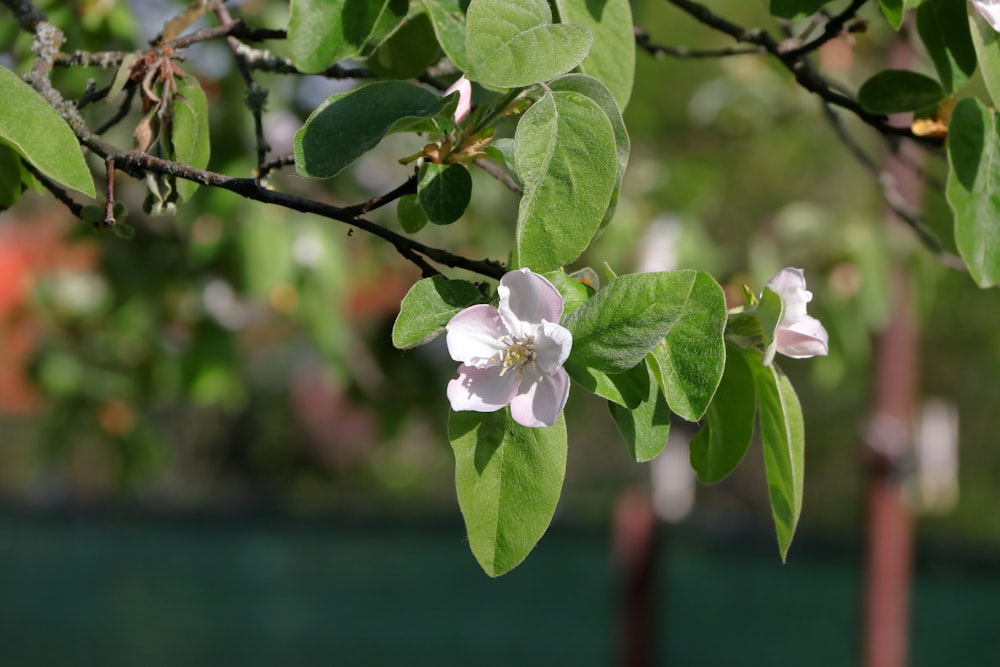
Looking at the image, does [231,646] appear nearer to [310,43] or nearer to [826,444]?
[310,43]

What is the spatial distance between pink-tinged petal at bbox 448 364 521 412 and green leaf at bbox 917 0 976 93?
39 cm

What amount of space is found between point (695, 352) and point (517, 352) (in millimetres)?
96

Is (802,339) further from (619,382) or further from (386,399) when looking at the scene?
(386,399)

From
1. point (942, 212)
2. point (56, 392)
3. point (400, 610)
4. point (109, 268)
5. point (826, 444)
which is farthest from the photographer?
point (826, 444)

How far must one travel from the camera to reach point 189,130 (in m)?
0.73

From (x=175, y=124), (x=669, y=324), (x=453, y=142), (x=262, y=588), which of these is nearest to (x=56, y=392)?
(x=262, y=588)

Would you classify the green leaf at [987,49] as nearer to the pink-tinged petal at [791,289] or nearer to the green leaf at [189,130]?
the pink-tinged petal at [791,289]

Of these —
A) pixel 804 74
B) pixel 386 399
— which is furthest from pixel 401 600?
pixel 804 74

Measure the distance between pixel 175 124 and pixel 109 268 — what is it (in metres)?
1.41

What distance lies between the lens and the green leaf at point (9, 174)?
0.72m

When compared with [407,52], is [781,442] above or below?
below

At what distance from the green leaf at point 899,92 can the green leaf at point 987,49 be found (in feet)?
0.34

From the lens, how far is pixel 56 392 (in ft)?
7.35

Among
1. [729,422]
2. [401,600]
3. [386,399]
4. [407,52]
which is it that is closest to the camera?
[729,422]
